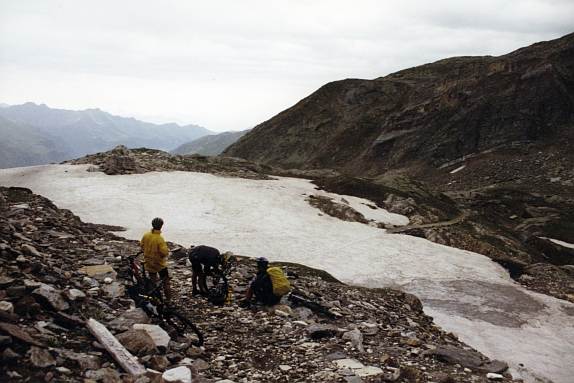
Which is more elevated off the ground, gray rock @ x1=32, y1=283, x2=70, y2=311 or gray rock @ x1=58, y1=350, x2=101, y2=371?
gray rock @ x1=32, y1=283, x2=70, y2=311

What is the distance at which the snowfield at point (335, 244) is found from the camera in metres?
19.2

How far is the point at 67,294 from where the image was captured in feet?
35.5

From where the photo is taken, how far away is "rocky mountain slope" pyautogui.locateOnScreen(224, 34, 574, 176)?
82.6 meters

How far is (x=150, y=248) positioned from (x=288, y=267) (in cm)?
1000

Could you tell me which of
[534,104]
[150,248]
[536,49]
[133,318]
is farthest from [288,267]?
[536,49]

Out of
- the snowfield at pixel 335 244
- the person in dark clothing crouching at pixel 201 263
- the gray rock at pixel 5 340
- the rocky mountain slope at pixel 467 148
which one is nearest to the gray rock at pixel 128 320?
the gray rock at pixel 5 340

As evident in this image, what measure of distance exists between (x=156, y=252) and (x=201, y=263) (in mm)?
2188

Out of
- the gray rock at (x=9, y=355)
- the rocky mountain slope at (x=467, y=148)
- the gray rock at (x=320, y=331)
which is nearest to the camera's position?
the gray rock at (x=9, y=355)

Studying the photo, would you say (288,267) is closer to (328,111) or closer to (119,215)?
(119,215)

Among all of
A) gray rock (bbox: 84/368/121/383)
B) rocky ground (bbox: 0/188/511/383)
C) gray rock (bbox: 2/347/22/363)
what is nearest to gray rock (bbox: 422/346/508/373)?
rocky ground (bbox: 0/188/511/383)

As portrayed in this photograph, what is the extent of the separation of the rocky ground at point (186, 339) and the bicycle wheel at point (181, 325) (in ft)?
0.83

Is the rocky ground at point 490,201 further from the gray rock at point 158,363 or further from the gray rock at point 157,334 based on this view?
the gray rock at point 158,363

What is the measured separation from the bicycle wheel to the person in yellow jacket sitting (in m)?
1.46

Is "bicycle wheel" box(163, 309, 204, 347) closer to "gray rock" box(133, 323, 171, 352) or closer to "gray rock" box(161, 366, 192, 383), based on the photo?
"gray rock" box(133, 323, 171, 352)
